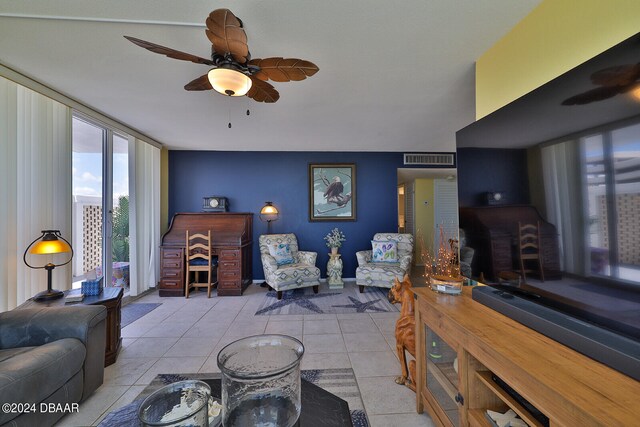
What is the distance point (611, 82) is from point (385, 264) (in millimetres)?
3536

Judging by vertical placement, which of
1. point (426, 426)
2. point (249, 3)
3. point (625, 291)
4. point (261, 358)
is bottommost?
point (426, 426)

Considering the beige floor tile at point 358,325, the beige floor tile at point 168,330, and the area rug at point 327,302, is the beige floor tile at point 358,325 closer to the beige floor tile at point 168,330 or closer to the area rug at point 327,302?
the area rug at point 327,302

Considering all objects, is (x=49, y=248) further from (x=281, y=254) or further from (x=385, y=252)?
(x=385, y=252)

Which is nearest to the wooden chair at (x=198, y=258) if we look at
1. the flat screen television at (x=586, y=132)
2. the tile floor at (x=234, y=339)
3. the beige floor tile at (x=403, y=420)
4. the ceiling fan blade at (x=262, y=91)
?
the tile floor at (x=234, y=339)

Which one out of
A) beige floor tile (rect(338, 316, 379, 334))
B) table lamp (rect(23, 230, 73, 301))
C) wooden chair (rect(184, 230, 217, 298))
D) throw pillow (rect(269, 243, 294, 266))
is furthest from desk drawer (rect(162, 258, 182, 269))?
beige floor tile (rect(338, 316, 379, 334))

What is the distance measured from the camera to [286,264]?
407 cm

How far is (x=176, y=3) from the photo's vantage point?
1.37m

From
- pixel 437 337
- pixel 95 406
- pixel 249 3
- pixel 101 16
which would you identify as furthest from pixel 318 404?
pixel 101 16

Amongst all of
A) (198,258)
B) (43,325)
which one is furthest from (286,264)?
(43,325)

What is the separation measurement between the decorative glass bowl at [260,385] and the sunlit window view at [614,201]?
1.11 m

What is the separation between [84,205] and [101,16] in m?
2.36

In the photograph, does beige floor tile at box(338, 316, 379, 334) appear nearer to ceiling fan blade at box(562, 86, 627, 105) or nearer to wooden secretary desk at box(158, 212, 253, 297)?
wooden secretary desk at box(158, 212, 253, 297)

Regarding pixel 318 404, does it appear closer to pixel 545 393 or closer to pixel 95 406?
pixel 545 393

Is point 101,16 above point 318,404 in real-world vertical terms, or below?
above
